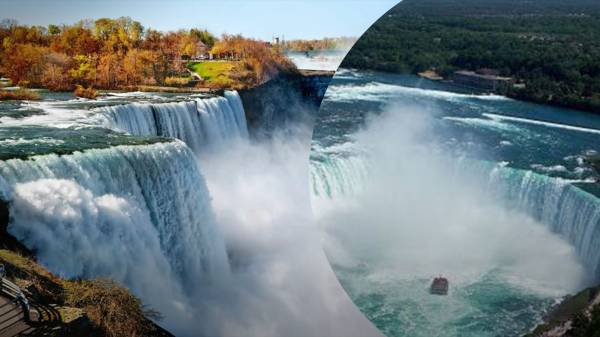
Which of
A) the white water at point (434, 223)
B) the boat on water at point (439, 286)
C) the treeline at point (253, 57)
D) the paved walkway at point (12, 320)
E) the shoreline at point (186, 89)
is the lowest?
the paved walkway at point (12, 320)

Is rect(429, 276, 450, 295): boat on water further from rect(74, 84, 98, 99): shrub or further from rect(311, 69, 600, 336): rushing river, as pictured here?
rect(74, 84, 98, 99): shrub

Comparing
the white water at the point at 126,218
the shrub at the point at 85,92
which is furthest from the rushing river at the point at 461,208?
the shrub at the point at 85,92

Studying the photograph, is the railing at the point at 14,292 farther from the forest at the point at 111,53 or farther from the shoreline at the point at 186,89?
the forest at the point at 111,53

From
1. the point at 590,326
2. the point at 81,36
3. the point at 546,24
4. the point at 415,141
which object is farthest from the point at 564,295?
the point at 81,36

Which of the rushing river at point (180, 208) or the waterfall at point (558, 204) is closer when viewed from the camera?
the waterfall at point (558, 204)
